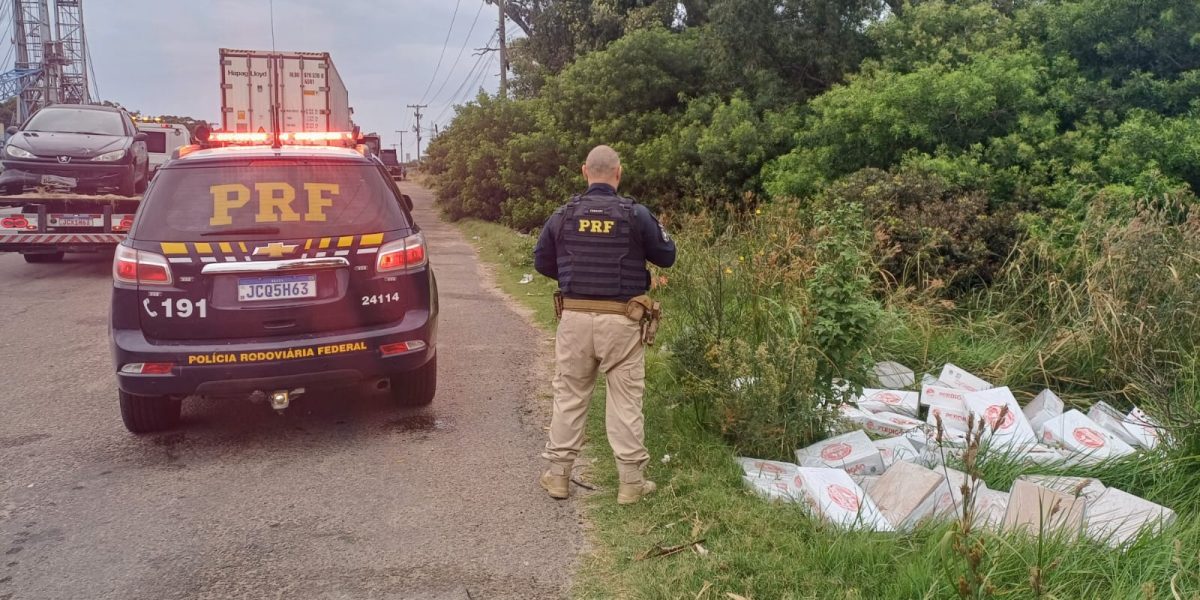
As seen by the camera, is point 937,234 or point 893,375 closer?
point 893,375

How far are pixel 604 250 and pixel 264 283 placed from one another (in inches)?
77.1

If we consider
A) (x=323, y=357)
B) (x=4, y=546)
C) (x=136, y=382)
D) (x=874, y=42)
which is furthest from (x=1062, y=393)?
(x=874, y=42)

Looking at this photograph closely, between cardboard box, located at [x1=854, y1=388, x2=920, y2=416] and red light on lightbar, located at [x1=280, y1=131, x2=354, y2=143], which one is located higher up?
red light on lightbar, located at [x1=280, y1=131, x2=354, y2=143]

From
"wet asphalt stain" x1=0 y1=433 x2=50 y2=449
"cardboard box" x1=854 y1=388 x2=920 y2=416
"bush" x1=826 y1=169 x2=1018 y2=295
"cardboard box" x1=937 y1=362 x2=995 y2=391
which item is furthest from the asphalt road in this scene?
"bush" x1=826 y1=169 x2=1018 y2=295

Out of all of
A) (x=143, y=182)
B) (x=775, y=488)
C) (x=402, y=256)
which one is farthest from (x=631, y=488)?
(x=143, y=182)

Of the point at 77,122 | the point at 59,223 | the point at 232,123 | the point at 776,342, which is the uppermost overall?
the point at 232,123

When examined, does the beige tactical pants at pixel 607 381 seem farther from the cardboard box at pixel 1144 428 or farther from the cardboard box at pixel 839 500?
the cardboard box at pixel 1144 428

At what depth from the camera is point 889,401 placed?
5.26 metres

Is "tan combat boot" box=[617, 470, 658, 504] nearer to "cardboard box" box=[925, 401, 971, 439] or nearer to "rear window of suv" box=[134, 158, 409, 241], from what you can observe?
"cardboard box" box=[925, 401, 971, 439]

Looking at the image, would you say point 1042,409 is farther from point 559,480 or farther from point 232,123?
point 232,123

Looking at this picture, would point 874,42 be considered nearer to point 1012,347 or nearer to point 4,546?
point 1012,347

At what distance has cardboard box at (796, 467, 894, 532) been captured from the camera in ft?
11.2

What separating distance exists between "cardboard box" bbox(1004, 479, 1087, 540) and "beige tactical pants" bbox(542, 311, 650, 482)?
5.22ft

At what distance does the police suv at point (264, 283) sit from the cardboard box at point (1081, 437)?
11.9ft
